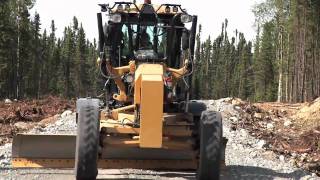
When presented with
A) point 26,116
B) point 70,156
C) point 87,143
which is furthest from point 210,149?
point 26,116

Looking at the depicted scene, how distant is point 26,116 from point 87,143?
13135mm

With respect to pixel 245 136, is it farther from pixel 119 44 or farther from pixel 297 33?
pixel 297 33

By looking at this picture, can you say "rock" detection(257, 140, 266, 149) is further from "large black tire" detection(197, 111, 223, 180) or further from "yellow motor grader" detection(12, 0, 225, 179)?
"large black tire" detection(197, 111, 223, 180)

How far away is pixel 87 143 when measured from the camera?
8359 mm

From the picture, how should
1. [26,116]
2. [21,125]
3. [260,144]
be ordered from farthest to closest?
[26,116]
[21,125]
[260,144]

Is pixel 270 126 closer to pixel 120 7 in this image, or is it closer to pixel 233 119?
pixel 233 119

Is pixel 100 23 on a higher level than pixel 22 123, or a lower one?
higher

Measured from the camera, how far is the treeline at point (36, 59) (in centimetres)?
5491

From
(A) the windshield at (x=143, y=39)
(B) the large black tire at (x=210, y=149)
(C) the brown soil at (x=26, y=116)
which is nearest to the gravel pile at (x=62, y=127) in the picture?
(C) the brown soil at (x=26, y=116)

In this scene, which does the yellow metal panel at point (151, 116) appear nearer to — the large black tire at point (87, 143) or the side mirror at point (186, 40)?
the large black tire at point (87, 143)

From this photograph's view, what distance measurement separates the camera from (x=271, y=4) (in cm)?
5112

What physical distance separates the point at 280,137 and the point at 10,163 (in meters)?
9.66

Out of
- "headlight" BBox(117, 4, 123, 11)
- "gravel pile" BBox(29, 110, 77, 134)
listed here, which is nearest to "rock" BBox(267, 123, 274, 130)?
"gravel pile" BBox(29, 110, 77, 134)

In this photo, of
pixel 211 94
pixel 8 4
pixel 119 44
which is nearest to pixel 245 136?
pixel 119 44
